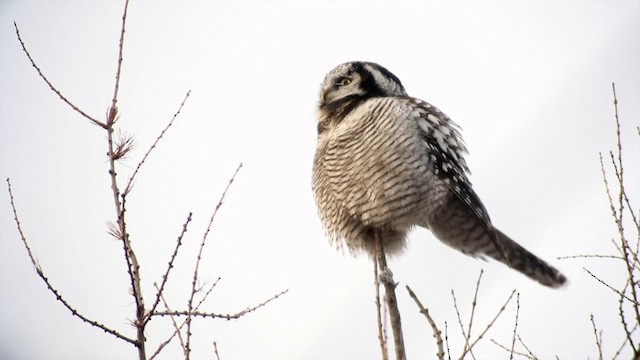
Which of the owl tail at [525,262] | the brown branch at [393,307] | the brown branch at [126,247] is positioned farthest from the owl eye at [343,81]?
the brown branch at [126,247]

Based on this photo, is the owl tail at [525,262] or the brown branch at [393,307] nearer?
the brown branch at [393,307]

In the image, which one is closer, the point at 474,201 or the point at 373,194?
the point at 373,194

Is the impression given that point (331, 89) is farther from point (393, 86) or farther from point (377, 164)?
point (377, 164)

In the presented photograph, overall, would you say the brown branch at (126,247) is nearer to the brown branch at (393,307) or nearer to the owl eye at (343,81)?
the brown branch at (393,307)

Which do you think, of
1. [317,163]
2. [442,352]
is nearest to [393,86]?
[317,163]

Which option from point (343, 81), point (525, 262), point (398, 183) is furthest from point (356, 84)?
point (525, 262)

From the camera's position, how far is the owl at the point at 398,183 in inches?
185

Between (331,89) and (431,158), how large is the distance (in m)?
1.36

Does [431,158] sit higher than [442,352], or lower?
higher

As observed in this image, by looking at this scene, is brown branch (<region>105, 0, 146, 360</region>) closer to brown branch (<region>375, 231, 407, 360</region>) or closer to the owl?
brown branch (<region>375, 231, 407, 360</region>)

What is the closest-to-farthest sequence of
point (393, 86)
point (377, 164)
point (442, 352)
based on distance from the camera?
point (442, 352)
point (377, 164)
point (393, 86)

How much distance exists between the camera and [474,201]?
4996 mm

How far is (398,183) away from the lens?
463 centimetres

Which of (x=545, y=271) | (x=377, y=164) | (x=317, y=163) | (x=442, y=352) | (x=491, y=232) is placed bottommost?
(x=442, y=352)
